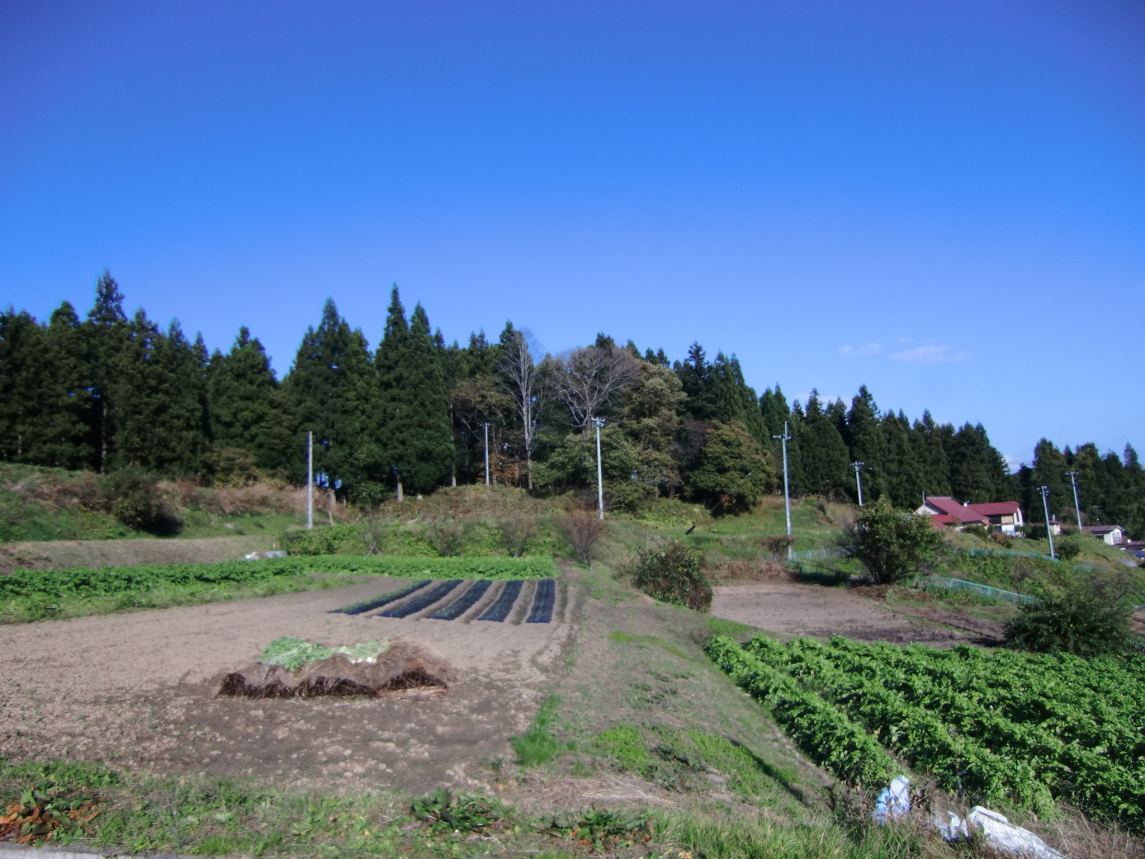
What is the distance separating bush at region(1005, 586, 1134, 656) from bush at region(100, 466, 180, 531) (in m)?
30.9

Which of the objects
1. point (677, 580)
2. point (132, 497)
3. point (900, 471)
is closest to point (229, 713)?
point (677, 580)

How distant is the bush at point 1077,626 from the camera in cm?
1959

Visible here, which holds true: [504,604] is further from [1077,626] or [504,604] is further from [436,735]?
[1077,626]

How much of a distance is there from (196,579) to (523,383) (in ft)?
104

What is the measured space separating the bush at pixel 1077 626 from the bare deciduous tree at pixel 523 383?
3328cm

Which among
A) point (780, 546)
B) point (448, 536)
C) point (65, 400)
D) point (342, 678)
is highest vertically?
point (65, 400)

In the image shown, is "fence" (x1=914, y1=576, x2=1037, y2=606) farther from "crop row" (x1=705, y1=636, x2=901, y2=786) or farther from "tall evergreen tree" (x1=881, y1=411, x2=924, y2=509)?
"tall evergreen tree" (x1=881, y1=411, x2=924, y2=509)

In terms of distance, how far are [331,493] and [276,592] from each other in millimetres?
23881

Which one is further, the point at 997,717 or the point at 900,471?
the point at 900,471

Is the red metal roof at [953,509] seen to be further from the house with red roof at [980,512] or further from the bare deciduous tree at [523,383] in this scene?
the bare deciduous tree at [523,383]

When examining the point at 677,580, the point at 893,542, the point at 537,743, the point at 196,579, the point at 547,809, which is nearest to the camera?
the point at 547,809

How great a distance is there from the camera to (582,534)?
33500mm

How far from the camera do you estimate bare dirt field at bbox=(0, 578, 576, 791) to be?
635 centimetres

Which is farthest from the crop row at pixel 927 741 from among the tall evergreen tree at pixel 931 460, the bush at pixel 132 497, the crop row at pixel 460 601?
the tall evergreen tree at pixel 931 460
